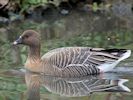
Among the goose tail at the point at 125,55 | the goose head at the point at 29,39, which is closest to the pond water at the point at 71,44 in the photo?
the goose tail at the point at 125,55

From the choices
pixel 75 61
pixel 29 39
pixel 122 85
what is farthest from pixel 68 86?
pixel 29 39

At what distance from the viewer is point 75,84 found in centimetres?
1268

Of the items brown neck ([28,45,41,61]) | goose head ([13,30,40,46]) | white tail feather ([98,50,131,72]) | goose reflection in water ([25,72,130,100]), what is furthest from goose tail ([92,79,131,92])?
goose head ([13,30,40,46])

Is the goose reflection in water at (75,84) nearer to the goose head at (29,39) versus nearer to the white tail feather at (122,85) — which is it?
the white tail feather at (122,85)

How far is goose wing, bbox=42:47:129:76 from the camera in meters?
13.2

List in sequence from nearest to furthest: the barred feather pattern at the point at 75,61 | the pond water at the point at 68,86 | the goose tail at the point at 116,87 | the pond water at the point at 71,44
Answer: the pond water at the point at 68,86
the pond water at the point at 71,44
the goose tail at the point at 116,87
the barred feather pattern at the point at 75,61

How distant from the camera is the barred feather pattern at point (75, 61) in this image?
13211 mm

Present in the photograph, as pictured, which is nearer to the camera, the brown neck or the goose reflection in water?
the goose reflection in water

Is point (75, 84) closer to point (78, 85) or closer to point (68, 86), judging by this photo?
point (78, 85)

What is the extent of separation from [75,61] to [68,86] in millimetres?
949

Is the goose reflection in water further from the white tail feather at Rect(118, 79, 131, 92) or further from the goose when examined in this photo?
the goose

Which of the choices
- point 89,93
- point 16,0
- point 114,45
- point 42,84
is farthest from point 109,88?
point 16,0

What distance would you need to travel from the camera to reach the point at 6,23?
68.9ft

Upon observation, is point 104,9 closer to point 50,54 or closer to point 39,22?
point 39,22
